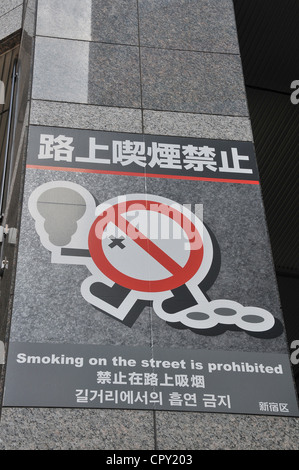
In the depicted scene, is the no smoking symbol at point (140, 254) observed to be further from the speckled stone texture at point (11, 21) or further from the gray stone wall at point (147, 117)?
the speckled stone texture at point (11, 21)

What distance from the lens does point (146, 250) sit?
678cm

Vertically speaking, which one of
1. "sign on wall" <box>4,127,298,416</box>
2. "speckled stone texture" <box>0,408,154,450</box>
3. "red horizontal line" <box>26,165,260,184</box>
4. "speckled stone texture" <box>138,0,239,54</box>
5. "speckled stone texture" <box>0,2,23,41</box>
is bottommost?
"speckled stone texture" <box>0,408,154,450</box>

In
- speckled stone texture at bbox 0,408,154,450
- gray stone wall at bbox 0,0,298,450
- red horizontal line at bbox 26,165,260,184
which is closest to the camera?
speckled stone texture at bbox 0,408,154,450

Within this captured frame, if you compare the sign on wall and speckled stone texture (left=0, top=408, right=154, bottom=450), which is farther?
the sign on wall

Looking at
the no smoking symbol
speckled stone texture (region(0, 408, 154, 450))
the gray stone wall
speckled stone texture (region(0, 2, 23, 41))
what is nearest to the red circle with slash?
the no smoking symbol

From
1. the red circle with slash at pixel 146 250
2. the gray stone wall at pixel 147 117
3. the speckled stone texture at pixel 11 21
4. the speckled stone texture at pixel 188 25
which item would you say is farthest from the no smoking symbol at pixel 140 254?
the speckled stone texture at pixel 11 21

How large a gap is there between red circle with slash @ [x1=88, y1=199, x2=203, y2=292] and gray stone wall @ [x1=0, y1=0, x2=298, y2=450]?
21cm

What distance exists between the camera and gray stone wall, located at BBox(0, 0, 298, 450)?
225 inches

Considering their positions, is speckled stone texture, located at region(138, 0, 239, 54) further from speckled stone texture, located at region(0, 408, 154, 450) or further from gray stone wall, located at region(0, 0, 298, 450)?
speckled stone texture, located at region(0, 408, 154, 450)

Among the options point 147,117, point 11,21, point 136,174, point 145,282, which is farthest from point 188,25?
point 145,282

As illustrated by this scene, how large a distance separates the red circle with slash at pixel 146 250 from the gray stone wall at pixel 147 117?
21 centimetres

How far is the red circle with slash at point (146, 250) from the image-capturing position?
6582 millimetres

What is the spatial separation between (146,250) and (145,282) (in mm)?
342

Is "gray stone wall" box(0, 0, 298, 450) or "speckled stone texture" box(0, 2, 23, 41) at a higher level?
"speckled stone texture" box(0, 2, 23, 41)
